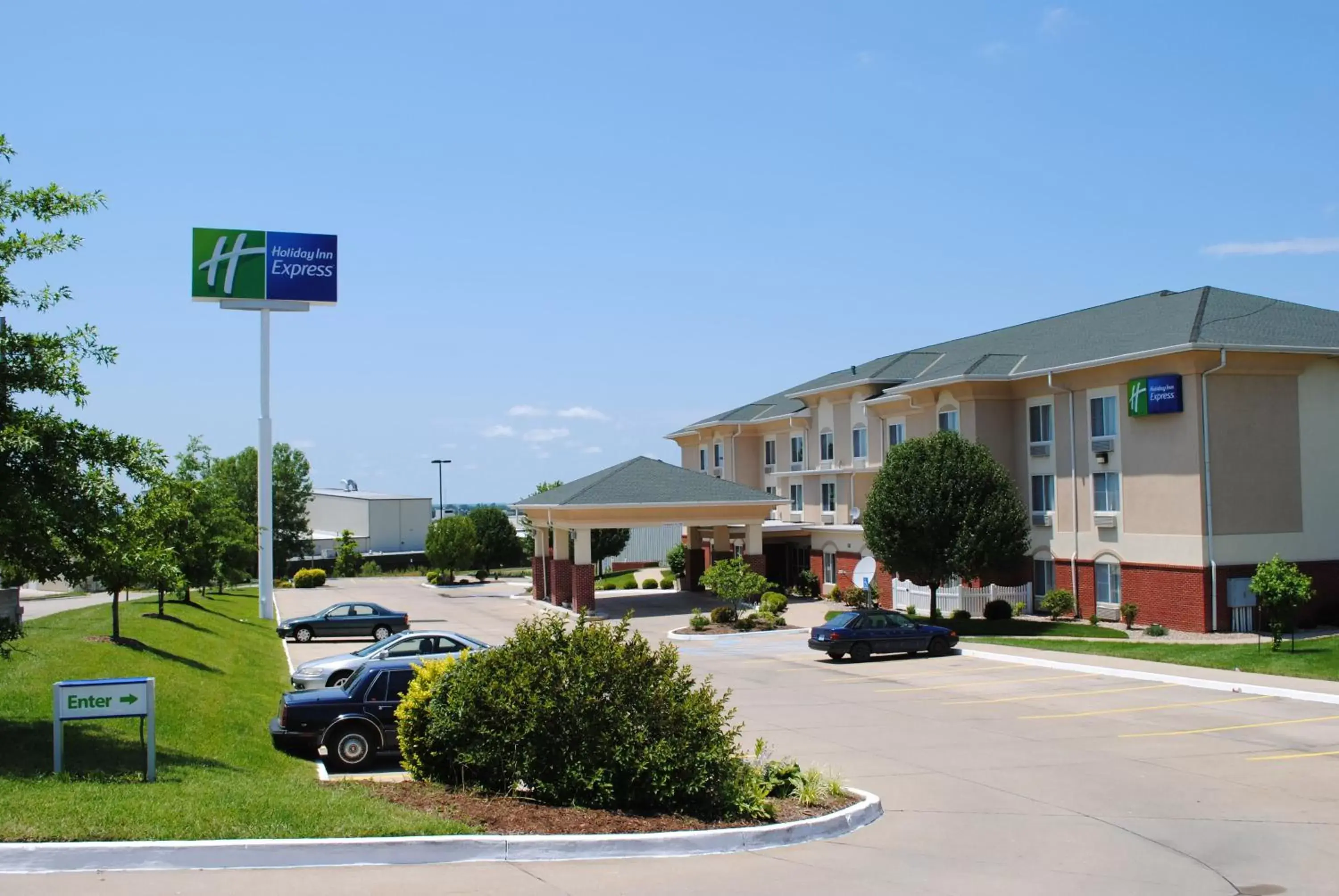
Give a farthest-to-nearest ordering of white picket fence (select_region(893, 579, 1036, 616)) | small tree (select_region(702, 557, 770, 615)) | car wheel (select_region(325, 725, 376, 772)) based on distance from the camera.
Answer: white picket fence (select_region(893, 579, 1036, 616))
small tree (select_region(702, 557, 770, 615))
car wheel (select_region(325, 725, 376, 772))

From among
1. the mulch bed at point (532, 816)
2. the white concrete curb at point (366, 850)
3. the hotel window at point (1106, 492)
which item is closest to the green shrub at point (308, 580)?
the hotel window at point (1106, 492)

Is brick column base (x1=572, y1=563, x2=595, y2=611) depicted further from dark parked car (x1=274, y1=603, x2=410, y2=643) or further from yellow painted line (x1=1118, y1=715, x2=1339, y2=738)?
yellow painted line (x1=1118, y1=715, x2=1339, y2=738)

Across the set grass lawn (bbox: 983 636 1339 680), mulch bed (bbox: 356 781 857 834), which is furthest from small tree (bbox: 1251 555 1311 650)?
mulch bed (bbox: 356 781 857 834)

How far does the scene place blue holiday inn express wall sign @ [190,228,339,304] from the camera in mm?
46656

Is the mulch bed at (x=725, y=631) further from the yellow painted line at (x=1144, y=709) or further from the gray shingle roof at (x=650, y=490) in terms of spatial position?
the yellow painted line at (x=1144, y=709)

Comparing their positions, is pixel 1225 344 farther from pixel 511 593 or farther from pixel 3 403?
pixel 511 593

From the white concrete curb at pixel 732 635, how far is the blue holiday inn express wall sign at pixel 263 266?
894 inches

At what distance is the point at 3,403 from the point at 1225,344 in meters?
30.4

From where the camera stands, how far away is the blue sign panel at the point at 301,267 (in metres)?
47.4

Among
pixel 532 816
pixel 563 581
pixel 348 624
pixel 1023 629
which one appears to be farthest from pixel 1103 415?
pixel 532 816

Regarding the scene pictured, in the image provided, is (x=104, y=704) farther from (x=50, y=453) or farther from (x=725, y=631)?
(x=725, y=631)

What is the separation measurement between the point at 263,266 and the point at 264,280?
2.03 ft

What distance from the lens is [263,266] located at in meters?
47.2

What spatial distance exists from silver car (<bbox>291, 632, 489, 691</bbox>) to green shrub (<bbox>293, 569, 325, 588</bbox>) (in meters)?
48.5
